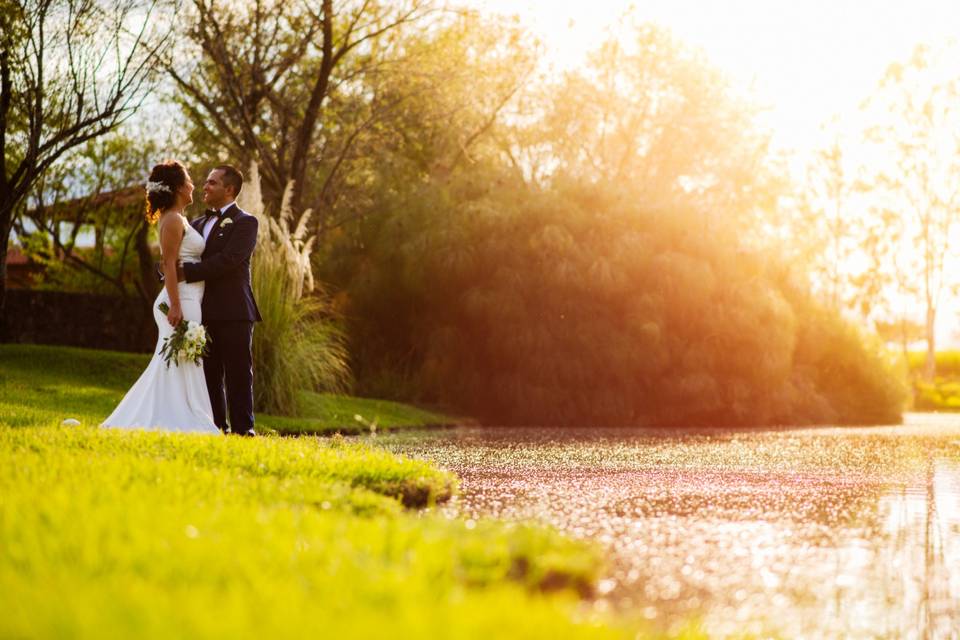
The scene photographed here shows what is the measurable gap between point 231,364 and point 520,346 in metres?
8.31

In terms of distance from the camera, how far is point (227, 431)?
28.7 feet

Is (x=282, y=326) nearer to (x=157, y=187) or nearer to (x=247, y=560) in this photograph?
(x=157, y=187)

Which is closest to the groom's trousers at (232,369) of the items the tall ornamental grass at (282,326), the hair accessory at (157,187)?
the hair accessory at (157,187)

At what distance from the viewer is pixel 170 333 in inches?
326

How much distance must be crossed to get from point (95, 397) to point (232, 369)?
4103mm

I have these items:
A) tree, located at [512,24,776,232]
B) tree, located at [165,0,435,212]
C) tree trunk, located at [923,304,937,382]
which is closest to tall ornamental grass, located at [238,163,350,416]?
tree, located at [165,0,435,212]

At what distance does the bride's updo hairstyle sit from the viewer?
8.30 m

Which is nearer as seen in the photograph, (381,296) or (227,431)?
(227,431)

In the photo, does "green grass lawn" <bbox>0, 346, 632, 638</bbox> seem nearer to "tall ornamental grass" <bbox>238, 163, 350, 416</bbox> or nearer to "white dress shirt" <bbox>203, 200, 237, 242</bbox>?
"white dress shirt" <bbox>203, 200, 237, 242</bbox>

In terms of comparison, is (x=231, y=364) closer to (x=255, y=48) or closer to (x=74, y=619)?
(x=74, y=619)

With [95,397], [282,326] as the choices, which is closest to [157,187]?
[282,326]

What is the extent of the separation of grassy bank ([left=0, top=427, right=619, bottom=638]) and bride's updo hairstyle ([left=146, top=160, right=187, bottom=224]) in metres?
3.00

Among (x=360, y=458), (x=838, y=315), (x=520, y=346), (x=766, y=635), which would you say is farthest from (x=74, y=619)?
(x=838, y=315)

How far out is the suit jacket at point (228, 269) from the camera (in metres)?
8.25
